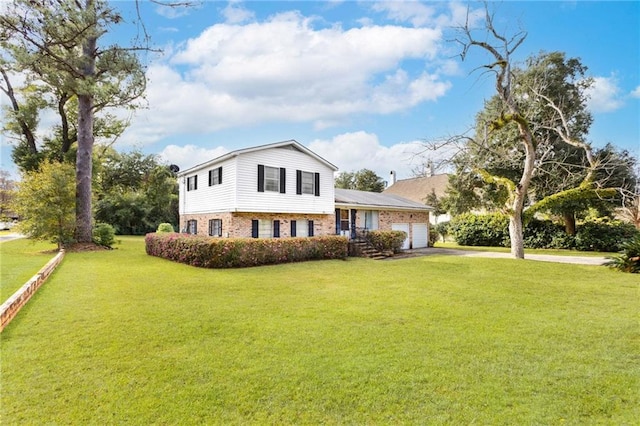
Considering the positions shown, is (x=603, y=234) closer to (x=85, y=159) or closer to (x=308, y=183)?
(x=308, y=183)

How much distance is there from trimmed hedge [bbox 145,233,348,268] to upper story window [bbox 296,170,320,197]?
3217mm

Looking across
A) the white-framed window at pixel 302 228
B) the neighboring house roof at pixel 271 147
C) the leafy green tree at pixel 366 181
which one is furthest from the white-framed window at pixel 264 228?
the leafy green tree at pixel 366 181

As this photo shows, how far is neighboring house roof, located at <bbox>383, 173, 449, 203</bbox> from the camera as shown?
35.6m

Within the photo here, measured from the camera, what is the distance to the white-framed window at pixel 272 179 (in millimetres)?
16172

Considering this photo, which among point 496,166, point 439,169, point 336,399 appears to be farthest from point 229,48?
point 496,166

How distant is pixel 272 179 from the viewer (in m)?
16.4

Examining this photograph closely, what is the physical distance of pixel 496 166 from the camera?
2220 cm

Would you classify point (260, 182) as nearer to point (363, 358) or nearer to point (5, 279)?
point (5, 279)

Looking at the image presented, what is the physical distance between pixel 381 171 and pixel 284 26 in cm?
3815

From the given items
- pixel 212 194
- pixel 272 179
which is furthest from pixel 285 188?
pixel 212 194

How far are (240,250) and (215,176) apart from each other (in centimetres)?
603

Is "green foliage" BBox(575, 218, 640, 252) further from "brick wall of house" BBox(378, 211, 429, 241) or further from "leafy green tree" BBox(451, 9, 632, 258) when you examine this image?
"brick wall of house" BBox(378, 211, 429, 241)

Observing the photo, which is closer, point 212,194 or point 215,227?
point 215,227

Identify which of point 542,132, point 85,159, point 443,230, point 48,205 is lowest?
point 443,230
